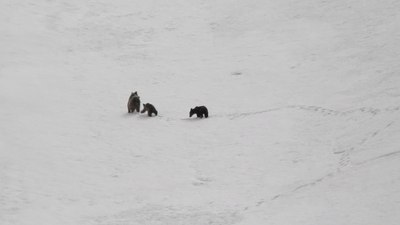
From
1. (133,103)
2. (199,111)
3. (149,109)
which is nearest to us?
(199,111)

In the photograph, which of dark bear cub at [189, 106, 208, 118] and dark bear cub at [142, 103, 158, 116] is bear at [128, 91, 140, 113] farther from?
dark bear cub at [189, 106, 208, 118]

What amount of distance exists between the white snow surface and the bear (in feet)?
1.24

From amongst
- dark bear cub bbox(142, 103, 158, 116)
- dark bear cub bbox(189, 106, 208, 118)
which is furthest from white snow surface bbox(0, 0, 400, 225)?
dark bear cub bbox(189, 106, 208, 118)

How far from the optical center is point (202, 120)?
64.8 feet

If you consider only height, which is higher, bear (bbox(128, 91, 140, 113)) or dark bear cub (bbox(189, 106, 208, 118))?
bear (bbox(128, 91, 140, 113))

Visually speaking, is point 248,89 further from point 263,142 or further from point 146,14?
point 146,14

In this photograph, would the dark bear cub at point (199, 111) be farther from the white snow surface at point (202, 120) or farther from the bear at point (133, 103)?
the bear at point (133, 103)

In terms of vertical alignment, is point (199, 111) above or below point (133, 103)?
below

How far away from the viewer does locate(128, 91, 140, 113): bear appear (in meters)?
20.3

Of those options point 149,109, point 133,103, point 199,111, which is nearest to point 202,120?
point 199,111

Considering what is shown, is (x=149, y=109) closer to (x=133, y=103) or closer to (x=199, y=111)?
(x=133, y=103)

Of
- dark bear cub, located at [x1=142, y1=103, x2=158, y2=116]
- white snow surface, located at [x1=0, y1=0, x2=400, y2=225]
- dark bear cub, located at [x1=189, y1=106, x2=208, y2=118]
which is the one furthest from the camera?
dark bear cub, located at [x1=142, y1=103, x2=158, y2=116]

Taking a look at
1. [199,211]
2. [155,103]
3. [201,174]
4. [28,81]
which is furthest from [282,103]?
[28,81]

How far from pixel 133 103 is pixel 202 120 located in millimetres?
2529
